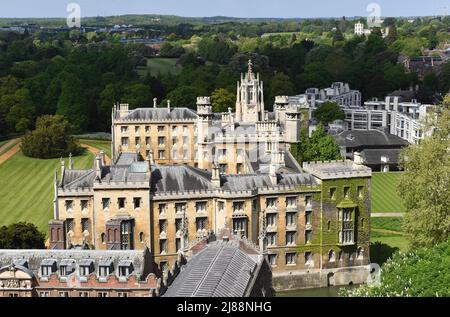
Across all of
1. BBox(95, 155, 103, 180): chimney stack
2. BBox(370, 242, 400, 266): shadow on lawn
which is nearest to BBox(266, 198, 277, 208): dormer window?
BBox(370, 242, 400, 266): shadow on lawn

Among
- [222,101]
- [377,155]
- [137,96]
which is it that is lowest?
[377,155]

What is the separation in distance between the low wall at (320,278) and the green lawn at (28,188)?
23404 mm

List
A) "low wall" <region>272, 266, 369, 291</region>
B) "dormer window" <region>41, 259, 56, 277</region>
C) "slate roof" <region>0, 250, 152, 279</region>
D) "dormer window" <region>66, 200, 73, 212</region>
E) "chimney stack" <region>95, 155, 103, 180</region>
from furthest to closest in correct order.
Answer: "low wall" <region>272, 266, 369, 291</region> < "dormer window" <region>66, 200, 73, 212</region> < "chimney stack" <region>95, 155, 103, 180</region> < "slate roof" <region>0, 250, 152, 279</region> < "dormer window" <region>41, 259, 56, 277</region>

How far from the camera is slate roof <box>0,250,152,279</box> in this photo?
40.5 meters

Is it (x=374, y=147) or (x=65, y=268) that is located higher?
(x=65, y=268)

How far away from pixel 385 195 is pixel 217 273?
2116 inches

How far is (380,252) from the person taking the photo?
201ft

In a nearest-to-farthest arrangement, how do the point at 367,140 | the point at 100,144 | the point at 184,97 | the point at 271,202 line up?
1. the point at 271,202
2. the point at 367,140
3. the point at 100,144
4. the point at 184,97

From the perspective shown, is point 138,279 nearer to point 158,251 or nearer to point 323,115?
point 158,251

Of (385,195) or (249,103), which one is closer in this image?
(249,103)

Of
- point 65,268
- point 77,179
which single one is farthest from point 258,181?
point 65,268

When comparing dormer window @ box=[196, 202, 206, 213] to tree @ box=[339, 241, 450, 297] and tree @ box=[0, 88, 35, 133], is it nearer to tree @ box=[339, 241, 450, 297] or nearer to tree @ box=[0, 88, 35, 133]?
tree @ box=[339, 241, 450, 297]

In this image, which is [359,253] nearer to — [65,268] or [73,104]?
[65,268]

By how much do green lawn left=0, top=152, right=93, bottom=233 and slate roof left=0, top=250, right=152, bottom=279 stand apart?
26562mm
